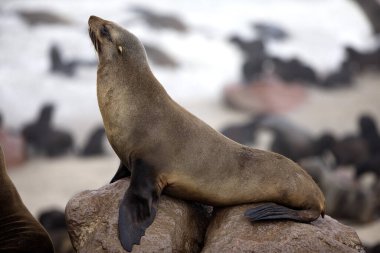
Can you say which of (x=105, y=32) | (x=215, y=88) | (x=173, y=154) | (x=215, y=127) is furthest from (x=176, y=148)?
(x=215, y=88)

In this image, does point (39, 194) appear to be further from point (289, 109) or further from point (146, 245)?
point (289, 109)

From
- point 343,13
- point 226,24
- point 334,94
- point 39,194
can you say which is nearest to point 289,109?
point 334,94

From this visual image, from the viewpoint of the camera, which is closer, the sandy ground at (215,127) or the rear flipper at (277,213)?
the rear flipper at (277,213)

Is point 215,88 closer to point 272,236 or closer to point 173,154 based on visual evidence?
point 173,154

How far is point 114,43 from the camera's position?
397 cm

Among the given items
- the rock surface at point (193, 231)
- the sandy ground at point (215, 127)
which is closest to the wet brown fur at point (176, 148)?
the rock surface at point (193, 231)

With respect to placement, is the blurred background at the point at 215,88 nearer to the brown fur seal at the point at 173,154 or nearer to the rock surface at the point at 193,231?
the rock surface at the point at 193,231

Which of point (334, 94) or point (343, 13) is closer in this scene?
point (334, 94)

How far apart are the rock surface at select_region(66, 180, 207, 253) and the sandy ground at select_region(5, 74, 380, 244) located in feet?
14.1

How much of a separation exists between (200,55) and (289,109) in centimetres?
609

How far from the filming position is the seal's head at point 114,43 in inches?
156

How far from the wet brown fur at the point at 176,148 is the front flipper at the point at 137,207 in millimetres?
82

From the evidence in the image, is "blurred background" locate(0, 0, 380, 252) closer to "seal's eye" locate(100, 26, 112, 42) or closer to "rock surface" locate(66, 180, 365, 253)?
"rock surface" locate(66, 180, 365, 253)

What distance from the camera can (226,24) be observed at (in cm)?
2569
